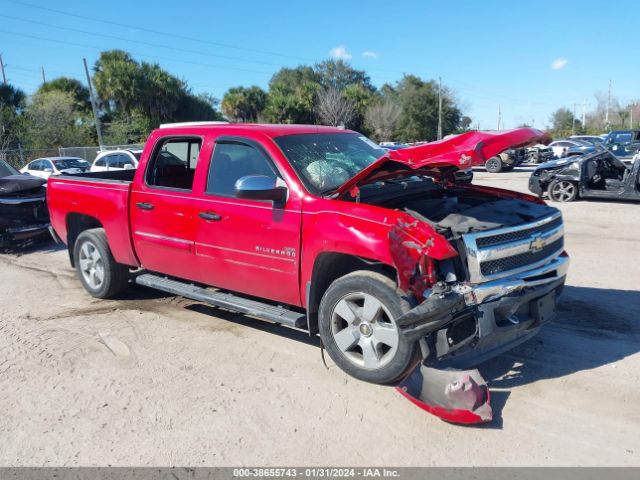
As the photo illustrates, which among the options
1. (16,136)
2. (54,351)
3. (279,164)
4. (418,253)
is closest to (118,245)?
(54,351)

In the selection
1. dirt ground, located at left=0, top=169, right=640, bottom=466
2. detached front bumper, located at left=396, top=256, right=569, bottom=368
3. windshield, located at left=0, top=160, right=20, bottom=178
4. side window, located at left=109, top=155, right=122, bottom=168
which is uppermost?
side window, located at left=109, top=155, right=122, bottom=168

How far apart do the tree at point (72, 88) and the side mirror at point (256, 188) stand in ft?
148

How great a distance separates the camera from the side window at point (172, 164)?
544cm

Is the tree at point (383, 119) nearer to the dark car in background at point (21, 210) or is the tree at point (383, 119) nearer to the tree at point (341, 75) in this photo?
the tree at point (341, 75)

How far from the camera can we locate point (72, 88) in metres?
44.3

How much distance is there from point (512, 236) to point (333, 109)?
45.4 metres

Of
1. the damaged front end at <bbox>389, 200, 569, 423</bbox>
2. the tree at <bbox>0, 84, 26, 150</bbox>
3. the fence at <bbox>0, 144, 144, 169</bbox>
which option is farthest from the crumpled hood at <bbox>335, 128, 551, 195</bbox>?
the tree at <bbox>0, 84, 26, 150</bbox>

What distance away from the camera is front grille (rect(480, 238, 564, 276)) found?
11.8ft

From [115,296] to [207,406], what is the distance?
125 inches

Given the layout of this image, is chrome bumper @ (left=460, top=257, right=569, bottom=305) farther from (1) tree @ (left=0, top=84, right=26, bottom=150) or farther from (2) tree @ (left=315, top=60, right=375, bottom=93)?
(2) tree @ (left=315, top=60, right=375, bottom=93)

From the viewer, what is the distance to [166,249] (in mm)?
5238

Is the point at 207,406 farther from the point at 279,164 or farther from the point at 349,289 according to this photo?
the point at 279,164

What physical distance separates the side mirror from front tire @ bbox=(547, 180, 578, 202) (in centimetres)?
1142

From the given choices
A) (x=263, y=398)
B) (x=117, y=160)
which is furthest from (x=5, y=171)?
(x=263, y=398)
